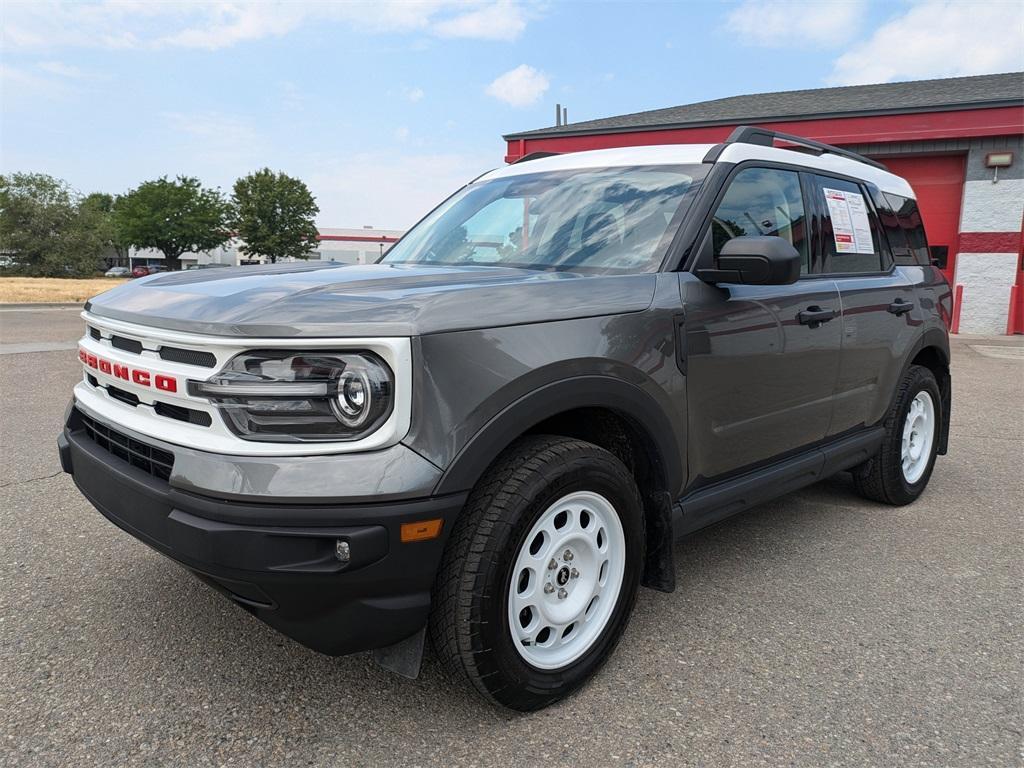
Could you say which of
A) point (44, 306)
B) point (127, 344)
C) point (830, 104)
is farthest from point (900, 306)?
point (44, 306)

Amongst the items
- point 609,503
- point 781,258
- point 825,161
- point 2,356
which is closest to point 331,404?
point 609,503

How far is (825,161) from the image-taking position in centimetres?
368

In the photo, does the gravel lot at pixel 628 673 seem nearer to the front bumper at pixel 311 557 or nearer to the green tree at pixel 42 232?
the front bumper at pixel 311 557

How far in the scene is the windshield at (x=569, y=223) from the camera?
280cm

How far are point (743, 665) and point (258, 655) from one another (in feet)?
5.34

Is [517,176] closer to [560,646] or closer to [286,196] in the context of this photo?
[560,646]

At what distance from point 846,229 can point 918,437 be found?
151cm

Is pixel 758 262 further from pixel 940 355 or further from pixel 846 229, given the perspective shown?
pixel 940 355

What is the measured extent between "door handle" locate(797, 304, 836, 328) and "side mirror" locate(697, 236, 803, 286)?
1.88 feet

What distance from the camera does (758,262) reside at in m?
2.52

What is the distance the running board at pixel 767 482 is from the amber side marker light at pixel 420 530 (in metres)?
1.04

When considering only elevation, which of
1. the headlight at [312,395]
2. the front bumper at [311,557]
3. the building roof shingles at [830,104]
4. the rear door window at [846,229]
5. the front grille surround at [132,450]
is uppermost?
the building roof shingles at [830,104]

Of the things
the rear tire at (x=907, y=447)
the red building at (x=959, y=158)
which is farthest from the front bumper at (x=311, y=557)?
the red building at (x=959, y=158)

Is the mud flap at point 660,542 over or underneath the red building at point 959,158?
underneath
